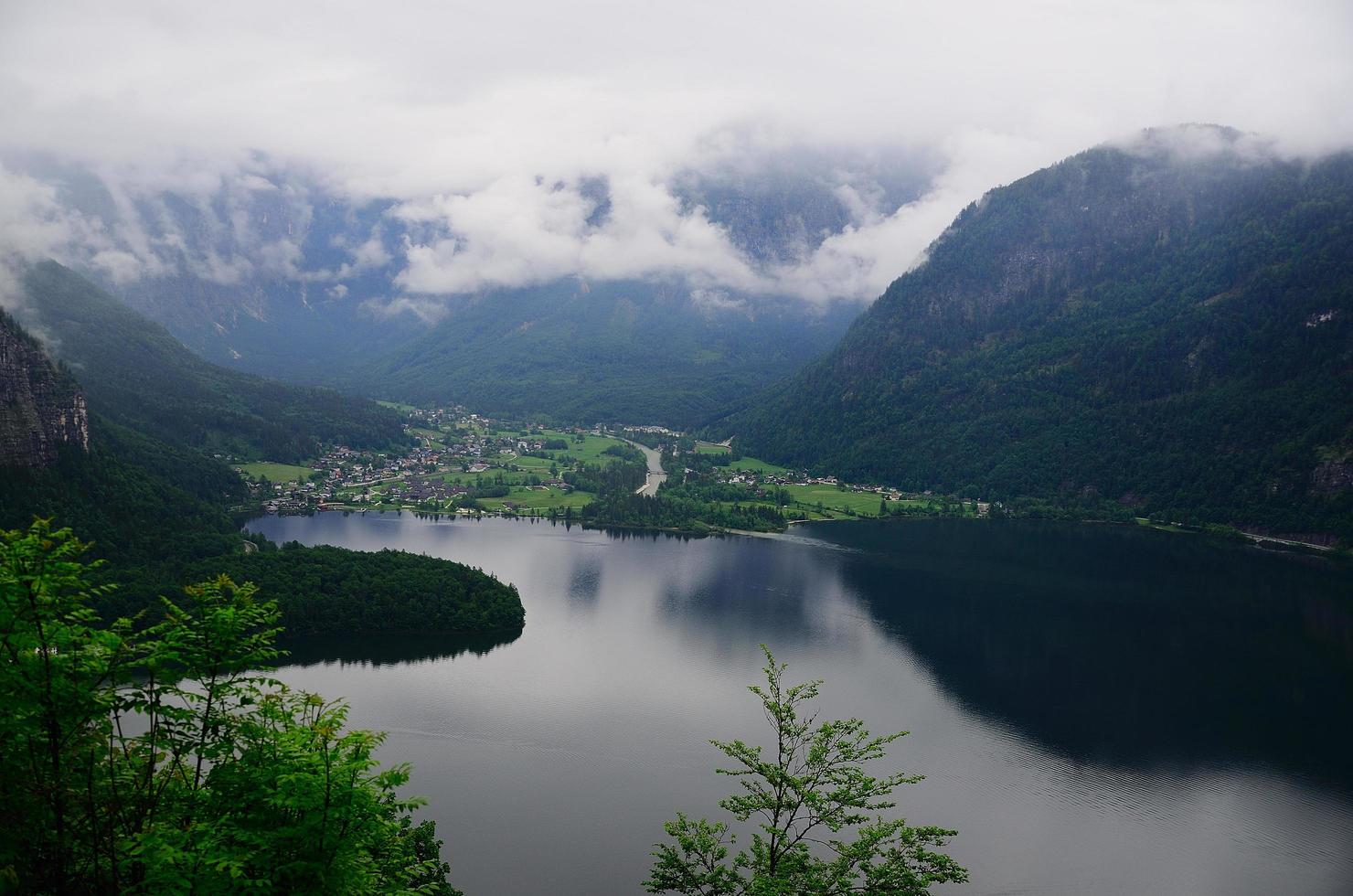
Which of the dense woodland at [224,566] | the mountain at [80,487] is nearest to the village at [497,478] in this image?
the mountain at [80,487]

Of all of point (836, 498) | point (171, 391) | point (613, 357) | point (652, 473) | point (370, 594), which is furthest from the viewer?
point (613, 357)

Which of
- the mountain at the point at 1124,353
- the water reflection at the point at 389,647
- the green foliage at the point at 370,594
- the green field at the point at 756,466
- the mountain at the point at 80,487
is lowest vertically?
the water reflection at the point at 389,647

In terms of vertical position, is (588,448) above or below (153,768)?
above

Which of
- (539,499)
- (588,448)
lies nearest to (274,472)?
(539,499)

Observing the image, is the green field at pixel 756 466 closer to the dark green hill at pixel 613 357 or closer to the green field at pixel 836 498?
the green field at pixel 836 498

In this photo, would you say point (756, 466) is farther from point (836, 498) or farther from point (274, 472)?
point (274, 472)

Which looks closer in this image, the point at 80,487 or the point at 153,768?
the point at 153,768
